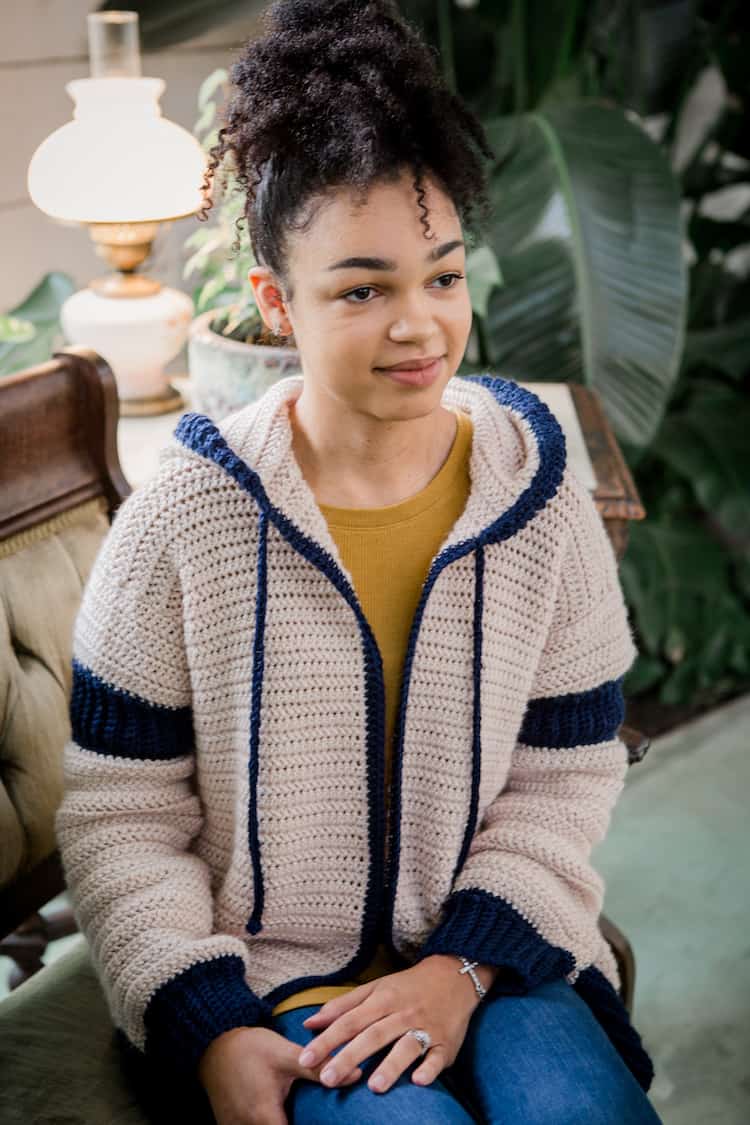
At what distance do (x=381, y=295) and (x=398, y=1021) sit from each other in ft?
1.90

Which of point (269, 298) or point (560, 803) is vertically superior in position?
point (269, 298)

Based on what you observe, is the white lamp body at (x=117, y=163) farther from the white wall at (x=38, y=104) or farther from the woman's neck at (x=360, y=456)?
the woman's neck at (x=360, y=456)

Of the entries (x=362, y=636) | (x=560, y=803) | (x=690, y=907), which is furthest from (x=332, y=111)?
(x=690, y=907)

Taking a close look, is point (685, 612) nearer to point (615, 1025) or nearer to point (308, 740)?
point (615, 1025)

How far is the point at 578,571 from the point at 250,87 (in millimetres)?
491

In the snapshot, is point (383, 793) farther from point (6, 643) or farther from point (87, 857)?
point (6, 643)

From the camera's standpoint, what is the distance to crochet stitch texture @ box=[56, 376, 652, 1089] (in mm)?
992

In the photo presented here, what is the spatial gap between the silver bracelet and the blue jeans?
2cm

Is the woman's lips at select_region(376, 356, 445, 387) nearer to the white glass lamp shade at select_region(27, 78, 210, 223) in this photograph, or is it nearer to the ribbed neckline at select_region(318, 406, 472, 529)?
the ribbed neckline at select_region(318, 406, 472, 529)

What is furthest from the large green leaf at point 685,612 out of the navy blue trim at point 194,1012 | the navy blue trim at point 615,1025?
the navy blue trim at point 194,1012

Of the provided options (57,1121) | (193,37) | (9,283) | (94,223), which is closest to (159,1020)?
(57,1121)

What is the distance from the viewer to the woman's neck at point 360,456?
102 centimetres

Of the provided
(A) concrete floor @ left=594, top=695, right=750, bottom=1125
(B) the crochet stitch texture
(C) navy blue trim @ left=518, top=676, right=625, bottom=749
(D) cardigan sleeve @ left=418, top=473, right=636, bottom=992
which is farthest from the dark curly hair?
(A) concrete floor @ left=594, top=695, right=750, bottom=1125

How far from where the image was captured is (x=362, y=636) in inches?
39.6
